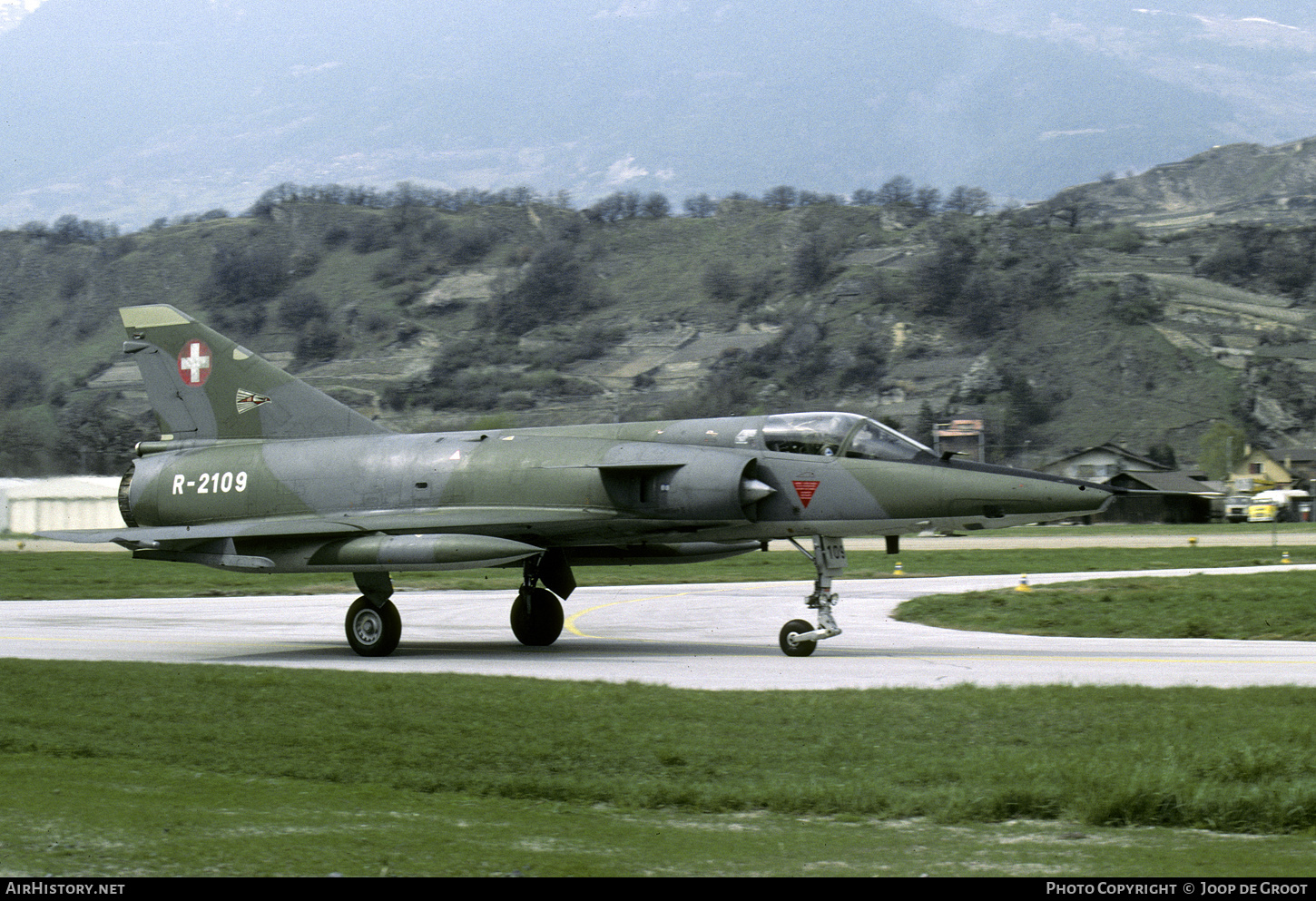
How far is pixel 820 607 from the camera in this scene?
16.0 meters

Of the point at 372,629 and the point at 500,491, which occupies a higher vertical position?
the point at 500,491

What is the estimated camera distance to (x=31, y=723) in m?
11.3

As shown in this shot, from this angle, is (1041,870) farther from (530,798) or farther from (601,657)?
(601,657)

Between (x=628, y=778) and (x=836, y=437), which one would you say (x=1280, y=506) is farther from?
(x=628, y=778)

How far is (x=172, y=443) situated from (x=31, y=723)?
29.4ft

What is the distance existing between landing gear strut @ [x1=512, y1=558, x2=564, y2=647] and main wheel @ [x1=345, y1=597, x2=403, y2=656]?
5.81 ft

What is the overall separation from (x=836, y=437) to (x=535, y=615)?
16.7ft

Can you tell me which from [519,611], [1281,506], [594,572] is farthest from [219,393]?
[1281,506]

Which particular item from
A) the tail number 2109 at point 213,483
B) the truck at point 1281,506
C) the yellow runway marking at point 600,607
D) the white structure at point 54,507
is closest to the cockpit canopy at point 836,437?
the yellow runway marking at point 600,607

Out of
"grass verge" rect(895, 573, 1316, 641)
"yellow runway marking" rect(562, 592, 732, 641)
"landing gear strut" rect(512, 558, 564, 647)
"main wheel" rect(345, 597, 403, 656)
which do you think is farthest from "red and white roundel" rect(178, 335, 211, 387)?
"grass verge" rect(895, 573, 1316, 641)

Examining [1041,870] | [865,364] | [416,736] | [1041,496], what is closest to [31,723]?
[416,736]

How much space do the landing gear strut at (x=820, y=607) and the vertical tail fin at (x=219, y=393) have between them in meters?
7.20

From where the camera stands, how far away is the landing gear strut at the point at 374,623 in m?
17.4

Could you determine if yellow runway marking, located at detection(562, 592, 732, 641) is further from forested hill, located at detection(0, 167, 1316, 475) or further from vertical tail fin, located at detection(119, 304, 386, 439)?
forested hill, located at detection(0, 167, 1316, 475)
